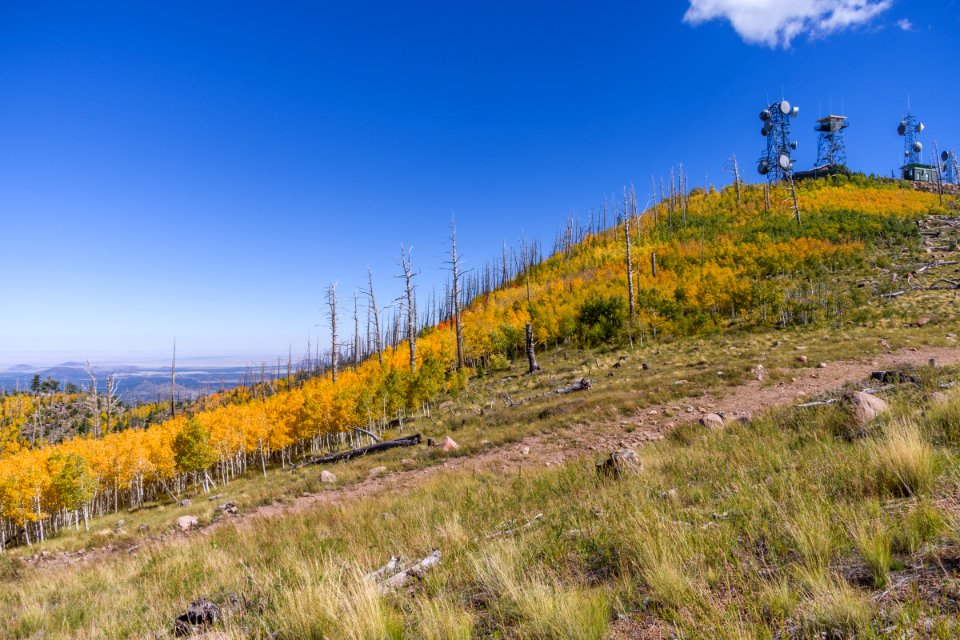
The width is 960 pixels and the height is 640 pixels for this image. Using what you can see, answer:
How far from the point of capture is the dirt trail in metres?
10.2

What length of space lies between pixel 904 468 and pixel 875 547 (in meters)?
1.84

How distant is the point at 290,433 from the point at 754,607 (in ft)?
126

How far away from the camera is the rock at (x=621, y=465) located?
620 centimetres

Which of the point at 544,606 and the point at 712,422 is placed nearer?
the point at 544,606

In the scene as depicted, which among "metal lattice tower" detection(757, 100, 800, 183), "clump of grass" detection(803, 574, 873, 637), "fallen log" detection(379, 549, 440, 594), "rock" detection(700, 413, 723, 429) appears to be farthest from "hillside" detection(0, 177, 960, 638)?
"metal lattice tower" detection(757, 100, 800, 183)

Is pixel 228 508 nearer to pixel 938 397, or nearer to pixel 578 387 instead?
pixel 578 387

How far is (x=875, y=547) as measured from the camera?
Result: 2.48m

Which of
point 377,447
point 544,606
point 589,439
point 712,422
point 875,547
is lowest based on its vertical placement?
point 377,447

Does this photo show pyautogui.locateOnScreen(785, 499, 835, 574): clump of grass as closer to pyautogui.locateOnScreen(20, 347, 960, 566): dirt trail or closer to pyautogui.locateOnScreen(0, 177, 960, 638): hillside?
pyautogui.locateOnScreen(0, 177, 960, 638): hillside

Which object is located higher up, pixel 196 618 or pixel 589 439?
pixel 196 618

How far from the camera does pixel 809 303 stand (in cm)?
2670

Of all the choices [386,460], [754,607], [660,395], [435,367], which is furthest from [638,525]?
[435,367]

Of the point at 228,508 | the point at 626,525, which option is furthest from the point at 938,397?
the point at 228,508

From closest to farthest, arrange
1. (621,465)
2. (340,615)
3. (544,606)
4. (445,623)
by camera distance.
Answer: (544,606)
(445,623)
(340,615)
(621,465)
